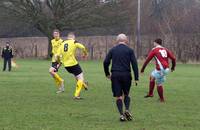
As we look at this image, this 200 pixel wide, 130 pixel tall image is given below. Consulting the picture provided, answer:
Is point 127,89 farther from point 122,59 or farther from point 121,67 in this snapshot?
point 122,59

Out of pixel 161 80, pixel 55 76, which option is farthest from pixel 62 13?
pixel 161 80

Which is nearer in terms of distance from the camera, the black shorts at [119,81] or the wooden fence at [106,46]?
the black shorts at [119,81]

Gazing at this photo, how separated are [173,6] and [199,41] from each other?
18.9 metres

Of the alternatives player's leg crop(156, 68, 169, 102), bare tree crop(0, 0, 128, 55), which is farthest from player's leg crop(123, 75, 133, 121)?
bare tree crop(0, 0, 128, 55)

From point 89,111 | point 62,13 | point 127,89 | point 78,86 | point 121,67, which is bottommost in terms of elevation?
point 89,111

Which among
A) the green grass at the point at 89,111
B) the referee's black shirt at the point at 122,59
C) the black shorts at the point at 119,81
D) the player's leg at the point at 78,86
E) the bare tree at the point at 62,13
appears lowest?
the green grass at the point at 89,111

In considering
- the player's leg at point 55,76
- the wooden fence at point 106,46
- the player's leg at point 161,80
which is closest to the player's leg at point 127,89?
the player's leg at point 161,80

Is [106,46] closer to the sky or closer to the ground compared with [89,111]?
closer to the sky

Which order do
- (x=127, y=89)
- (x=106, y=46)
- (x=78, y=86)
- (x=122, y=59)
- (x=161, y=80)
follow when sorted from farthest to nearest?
(x=106, y=46) < (x=78, y=86) < (x=161, y=80) < (x=127, y=89) < (x=122, y=59)

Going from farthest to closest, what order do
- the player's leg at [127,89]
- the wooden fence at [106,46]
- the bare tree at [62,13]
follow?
the bare tree at [62,13] → the wooden fence at [106,46] → the player's leg at [127,89]

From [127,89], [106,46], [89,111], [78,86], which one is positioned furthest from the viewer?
[106,46]

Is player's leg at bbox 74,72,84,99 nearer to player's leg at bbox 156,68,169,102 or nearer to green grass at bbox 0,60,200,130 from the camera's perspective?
green grass at bbox 0,60,200,130

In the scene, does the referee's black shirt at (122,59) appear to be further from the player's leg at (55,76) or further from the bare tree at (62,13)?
the bare tree at (62,13)

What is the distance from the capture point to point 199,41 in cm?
5503
